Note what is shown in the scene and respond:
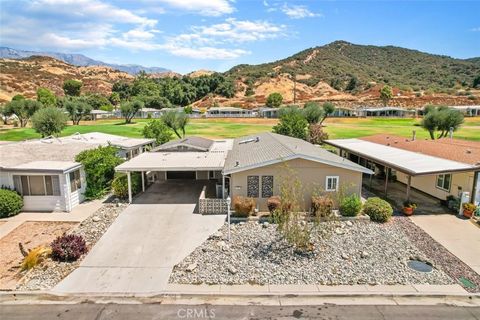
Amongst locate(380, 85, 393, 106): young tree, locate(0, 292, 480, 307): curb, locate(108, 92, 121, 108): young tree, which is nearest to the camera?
locate(0, 292, 480, 307): curb

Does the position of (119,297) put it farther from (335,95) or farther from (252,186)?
(335,95)

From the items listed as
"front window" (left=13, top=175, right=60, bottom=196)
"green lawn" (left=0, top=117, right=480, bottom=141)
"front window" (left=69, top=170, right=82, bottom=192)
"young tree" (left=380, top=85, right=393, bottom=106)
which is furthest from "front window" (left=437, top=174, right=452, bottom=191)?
"young tree" (left=380, top=85, right=393, bottom=106)

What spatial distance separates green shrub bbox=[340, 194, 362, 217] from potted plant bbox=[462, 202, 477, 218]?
5849 millimetres

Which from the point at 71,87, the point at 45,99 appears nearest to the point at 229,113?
the point at 45,99

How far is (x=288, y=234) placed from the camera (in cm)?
1356

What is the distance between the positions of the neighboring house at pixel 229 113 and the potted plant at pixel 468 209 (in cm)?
7305

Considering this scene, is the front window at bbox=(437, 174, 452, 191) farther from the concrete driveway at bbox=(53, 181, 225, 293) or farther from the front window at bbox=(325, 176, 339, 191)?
the concrete driveway at bbox=(53, 181, 225, 293)

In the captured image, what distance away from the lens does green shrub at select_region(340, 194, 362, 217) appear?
1758cm

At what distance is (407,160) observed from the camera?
21.6 meters

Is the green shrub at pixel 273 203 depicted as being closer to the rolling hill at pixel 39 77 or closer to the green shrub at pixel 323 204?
the green shrub at pixel 323 204

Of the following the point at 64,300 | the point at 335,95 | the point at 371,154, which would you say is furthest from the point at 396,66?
the point at 64,300

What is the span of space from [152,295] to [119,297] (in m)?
1.07

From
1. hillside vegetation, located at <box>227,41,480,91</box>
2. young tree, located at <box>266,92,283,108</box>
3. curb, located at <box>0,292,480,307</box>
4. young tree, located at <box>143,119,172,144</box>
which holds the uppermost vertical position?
hillside vegetation, located at <box>227,41,480,91</box>

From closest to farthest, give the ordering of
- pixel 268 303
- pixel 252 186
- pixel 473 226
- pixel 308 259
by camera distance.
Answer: pixel 268 303 → pixel 308 259 → pixel 473 226 → pixel 252 186
